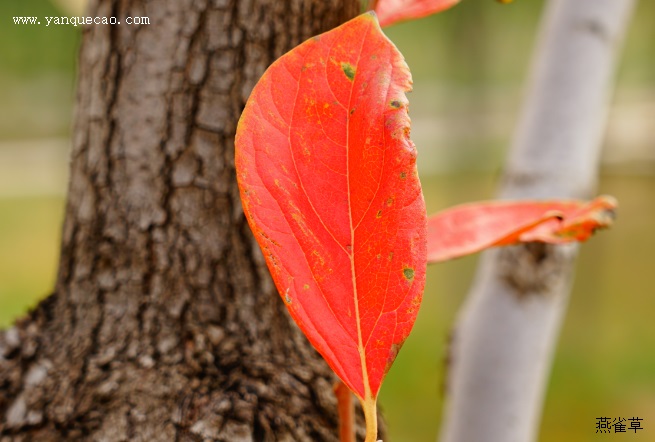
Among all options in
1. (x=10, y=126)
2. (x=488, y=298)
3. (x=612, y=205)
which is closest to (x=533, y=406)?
(x=488, y=298)

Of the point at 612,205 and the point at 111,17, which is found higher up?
the point at 111,17

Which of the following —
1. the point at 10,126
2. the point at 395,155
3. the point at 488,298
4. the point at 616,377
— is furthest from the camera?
the point at 10,126

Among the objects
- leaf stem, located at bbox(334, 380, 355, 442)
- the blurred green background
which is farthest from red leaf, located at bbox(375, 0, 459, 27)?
the blurred green background

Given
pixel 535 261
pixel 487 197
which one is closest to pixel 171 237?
pixel 535 261

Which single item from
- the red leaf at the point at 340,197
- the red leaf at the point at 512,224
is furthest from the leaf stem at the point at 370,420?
the red leaf at the point at 512,224

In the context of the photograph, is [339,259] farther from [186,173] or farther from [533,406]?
[533,406]
